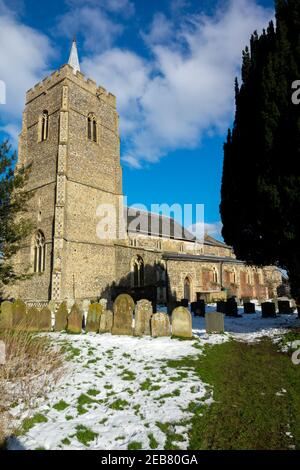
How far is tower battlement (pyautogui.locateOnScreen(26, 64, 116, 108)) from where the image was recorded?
2253cm

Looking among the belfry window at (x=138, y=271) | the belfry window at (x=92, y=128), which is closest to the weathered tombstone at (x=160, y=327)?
the belfry window at (x=138, y=271)

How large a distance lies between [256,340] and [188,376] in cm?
379

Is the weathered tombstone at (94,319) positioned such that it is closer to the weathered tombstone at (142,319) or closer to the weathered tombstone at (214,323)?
the weathered tombstone at (142,319)

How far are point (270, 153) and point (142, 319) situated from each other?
6005mm

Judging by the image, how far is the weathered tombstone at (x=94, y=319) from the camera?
9484mm

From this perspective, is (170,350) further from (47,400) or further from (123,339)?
(47,400)

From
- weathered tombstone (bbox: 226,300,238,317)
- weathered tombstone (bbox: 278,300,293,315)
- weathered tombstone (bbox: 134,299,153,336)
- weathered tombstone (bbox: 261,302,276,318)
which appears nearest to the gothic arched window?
weathered tombstone (bbox: 226,300,238,317)

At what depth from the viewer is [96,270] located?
2153 cm

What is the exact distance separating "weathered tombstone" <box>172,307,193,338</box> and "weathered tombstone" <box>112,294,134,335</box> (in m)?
1.53

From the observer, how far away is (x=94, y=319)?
31.4ft

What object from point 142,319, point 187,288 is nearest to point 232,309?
point 142,319

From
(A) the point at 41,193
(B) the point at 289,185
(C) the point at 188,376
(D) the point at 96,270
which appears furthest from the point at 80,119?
(C) the point at 188,376

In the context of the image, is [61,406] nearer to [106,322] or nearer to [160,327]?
[160,327]

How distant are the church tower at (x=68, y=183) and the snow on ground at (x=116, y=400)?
12.9m
